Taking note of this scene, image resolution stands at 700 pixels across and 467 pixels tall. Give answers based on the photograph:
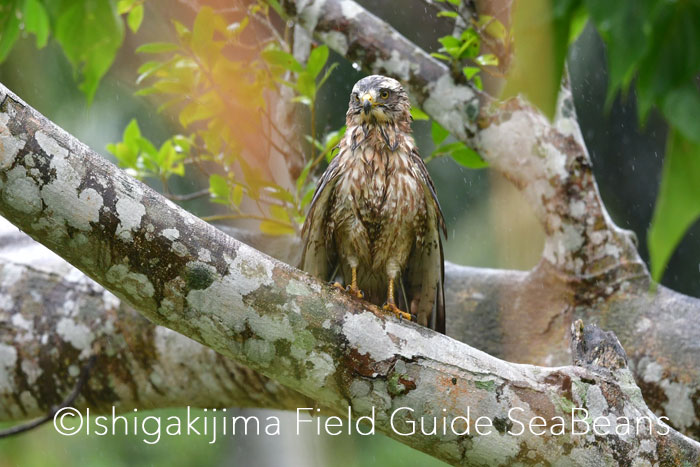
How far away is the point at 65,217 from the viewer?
72.6 inches

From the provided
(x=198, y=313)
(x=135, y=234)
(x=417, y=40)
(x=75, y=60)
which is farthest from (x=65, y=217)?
(x=417, y=40)

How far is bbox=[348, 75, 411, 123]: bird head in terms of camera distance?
9.98ft

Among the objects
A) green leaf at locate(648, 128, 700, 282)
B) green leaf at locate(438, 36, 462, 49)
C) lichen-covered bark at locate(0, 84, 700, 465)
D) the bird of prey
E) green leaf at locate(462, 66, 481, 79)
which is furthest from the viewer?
green leaf at locate(462, 66, 481, 79)

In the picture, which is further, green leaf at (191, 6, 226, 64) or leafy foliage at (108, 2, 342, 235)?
leafy foliage at (108, 2, 342, 235)

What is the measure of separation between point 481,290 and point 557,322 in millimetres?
361

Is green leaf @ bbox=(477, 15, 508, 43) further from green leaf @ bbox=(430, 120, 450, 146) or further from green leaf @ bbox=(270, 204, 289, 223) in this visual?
green leaf @ bbox=(270, 204, 289, 223)

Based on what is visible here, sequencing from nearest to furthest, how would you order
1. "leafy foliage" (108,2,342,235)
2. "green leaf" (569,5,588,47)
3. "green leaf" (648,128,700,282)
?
"green leaf" (648,128,700,282) < "green leaf" (569,5,588,47) < "leafy foliage" (108,2,342,235)

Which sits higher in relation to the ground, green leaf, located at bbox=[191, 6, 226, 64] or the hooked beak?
→ green leaf, located at bbox=[191, 6, 226, 64]

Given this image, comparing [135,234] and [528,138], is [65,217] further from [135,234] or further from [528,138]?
[528,138]

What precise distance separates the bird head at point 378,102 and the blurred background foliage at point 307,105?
0.28 m

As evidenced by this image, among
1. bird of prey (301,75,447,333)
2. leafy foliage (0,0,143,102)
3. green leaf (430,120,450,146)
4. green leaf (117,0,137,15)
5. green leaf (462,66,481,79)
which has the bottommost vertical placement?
leafy foliage (0,0,143,102)

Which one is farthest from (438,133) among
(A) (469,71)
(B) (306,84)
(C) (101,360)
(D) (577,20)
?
(D) (577,20)

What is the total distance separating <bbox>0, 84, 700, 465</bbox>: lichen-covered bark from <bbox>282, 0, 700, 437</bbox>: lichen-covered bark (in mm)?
839

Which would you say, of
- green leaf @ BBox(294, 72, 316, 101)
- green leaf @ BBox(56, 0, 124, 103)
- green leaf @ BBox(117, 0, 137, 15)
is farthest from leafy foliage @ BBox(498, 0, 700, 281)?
green leaf @ BBox(117, 0, 137, 15)
